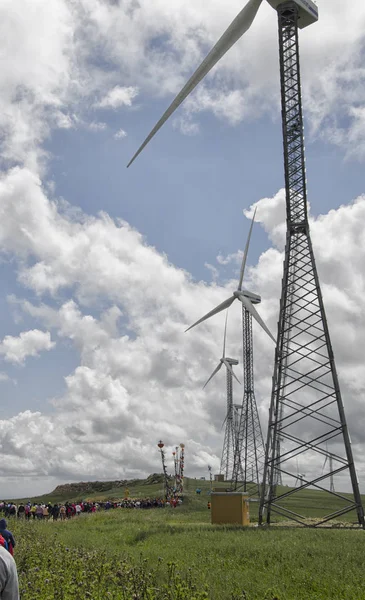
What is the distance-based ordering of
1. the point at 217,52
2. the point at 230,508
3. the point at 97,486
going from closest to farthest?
the point at 217,52 → the point at 230,508 → the point at 97,486

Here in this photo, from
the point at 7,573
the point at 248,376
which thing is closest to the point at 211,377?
the point at 248,376

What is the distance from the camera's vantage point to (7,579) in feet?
18.3

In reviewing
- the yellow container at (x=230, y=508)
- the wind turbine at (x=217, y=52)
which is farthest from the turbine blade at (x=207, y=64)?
the yellow container at (x=230, y=508)

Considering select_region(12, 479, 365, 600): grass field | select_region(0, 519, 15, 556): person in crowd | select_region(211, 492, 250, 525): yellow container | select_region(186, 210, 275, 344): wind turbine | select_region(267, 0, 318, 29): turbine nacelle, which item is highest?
select_region(267, 0, 318, 29): turbine nacelle

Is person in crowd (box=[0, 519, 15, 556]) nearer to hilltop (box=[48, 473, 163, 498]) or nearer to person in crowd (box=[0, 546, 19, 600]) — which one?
person in crowd (box=[0, 546, 19, 600])

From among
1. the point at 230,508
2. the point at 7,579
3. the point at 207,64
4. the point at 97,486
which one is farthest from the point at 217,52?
the point at 97,486

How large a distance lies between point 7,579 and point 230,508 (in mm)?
26872

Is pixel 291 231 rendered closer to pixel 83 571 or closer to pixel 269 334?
pixel 269 334

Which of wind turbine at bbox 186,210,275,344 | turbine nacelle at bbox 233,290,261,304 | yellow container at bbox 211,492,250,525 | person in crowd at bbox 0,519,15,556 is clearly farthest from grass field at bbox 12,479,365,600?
turbine nacelle at bbox 233,290,261,304

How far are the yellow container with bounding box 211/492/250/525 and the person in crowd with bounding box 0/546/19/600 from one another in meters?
26.6

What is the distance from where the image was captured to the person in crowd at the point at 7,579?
554 centimetres

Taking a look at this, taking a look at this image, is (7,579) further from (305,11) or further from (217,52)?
(305,11)

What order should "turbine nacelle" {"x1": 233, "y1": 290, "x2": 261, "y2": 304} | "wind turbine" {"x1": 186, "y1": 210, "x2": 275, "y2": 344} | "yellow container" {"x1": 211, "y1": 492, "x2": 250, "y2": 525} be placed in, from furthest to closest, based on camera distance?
"turbine nacelle" {"x1": 233, "y1": 290, "x2": 261, "y2": 304}
"wind turbine" {"x1": 186, "y1": 210, "x2": 275, "y2": 344}
"yellow container" {"x1": 211, "y1": 492, "x2": 250, "y2": 525}

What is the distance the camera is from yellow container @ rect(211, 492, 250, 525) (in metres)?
30.5
